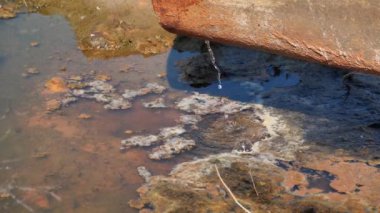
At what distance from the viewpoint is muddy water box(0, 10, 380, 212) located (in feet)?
10.4

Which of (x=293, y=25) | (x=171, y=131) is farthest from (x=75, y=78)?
(x=293, y=25)

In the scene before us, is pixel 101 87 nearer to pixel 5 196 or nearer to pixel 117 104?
pixel 117 104

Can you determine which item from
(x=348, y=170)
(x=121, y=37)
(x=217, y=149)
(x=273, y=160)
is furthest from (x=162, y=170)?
(x=121, y=37)

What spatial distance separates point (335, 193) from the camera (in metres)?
2.98

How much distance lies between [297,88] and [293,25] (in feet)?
3.85

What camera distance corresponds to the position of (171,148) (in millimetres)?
3428

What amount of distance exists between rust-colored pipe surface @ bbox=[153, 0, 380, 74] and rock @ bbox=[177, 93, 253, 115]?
2.56ft

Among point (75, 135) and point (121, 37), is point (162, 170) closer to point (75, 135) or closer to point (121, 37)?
point (75, 135)

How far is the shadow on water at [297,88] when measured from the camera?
3.51 metres

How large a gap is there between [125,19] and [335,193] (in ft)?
8.79

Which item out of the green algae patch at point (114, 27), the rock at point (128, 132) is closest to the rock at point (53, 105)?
the rock at point (128, 132)

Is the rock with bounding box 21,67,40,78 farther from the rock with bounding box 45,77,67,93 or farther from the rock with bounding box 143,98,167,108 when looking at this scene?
the rock with bounding box 143,98,167,108

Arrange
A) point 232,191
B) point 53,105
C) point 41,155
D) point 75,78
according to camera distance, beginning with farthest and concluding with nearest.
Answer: point 75,78 → point 53,105 → point 41,155 → point 232,191

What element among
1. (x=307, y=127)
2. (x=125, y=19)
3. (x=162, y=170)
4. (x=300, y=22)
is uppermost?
(x=300, y=22)
